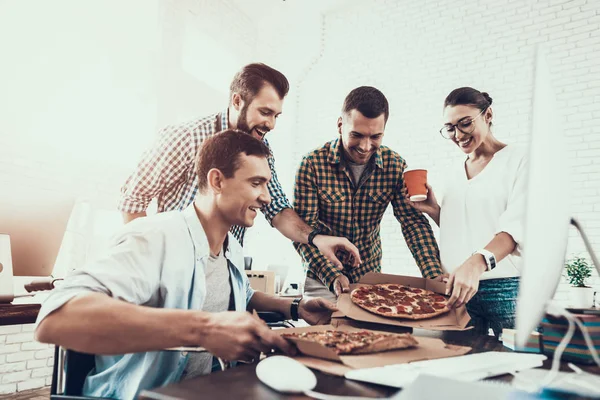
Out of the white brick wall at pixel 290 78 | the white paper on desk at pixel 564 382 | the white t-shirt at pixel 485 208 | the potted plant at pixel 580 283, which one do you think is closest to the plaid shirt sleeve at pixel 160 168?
the white t-shirt at pixel 485 208

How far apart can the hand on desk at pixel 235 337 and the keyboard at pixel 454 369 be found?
0.18 metres

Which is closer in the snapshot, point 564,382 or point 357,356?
point 564,382

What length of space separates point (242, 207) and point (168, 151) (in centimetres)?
76

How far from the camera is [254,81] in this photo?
2.10 meters

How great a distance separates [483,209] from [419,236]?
1.06ft

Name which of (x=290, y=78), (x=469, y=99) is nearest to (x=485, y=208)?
(x=469, y=99)

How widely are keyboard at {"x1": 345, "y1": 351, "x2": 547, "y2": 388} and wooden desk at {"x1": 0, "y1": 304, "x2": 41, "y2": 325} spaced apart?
1445mm

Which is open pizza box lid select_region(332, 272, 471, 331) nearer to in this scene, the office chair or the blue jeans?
→ the blue jeans

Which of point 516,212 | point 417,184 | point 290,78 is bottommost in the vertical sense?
point 516,212

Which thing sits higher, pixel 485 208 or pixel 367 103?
pixel 367 103

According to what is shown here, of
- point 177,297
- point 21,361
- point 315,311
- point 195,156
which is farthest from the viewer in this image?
point 21,361

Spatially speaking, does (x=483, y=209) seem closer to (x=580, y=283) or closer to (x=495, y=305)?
(x=495, y=305)

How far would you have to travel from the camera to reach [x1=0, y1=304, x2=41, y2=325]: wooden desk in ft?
5.22

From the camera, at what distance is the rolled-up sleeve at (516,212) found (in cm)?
152
